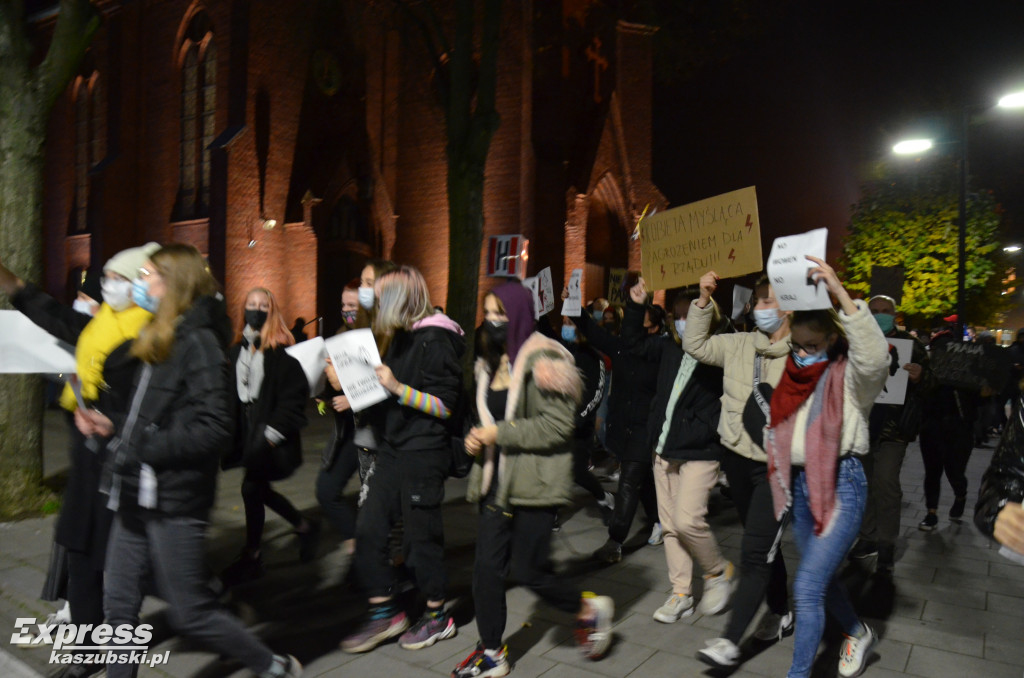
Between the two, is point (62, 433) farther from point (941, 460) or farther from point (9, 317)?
point (941, 460)

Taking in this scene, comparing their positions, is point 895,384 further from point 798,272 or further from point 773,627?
point 798,272

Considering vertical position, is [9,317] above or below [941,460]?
above

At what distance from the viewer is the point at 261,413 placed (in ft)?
16.2

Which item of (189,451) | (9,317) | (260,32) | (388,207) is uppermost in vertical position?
(260,32)

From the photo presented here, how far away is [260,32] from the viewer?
2131cm

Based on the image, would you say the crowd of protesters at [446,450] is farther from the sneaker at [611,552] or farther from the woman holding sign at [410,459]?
the sneaker at [611,552]

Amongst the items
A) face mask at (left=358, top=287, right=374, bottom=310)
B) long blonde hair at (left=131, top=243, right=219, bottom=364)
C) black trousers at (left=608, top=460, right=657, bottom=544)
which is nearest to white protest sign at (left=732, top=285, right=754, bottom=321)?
black trousers at (left=608, top=460, right=657, bottom=544)

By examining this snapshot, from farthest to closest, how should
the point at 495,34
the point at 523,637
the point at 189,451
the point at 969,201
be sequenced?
the point at 969,201 < the point at 495,34 < the point at 523,637 < the point at 189,451

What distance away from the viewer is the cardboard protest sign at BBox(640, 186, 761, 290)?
449cm

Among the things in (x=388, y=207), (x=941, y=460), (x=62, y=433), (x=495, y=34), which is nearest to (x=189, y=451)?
(x=941, y=460)

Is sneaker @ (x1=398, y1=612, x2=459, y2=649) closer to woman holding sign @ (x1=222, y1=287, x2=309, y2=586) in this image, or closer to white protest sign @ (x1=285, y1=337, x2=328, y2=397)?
woman holding sign @ (x1=222, y1=287, x2=309, y2=586)

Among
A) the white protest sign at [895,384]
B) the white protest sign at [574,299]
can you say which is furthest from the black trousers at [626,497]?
the white protest sign at [895,384]

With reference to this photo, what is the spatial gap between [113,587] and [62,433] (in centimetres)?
1014

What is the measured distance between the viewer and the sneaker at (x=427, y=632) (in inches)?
165
